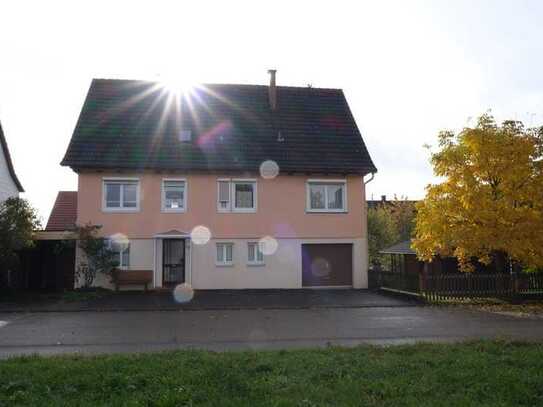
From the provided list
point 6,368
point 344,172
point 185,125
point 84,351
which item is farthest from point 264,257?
point 6,368

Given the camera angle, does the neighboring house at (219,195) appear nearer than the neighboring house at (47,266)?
Yes

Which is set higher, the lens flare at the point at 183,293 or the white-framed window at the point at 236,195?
the white-framed window at the point at 236,195

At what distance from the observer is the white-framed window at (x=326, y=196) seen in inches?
→ 979

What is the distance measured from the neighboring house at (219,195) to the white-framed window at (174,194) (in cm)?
4

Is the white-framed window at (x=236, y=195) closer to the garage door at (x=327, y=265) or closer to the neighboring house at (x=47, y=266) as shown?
the garage door at (x=327, y=265)

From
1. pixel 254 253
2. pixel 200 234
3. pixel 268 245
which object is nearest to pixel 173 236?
pixel 200 234

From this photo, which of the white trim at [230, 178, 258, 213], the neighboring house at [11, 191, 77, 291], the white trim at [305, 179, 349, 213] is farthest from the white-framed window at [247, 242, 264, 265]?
the neighboring house at [11, 191, 77, 291]

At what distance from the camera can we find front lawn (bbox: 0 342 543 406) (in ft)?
21.7

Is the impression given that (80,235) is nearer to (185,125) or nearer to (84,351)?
(185,125)

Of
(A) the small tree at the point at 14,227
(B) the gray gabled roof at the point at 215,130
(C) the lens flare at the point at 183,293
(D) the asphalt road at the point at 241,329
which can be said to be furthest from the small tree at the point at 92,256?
(D) the asphalt road at the point at 241,329

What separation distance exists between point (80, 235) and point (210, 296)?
5.71 meters

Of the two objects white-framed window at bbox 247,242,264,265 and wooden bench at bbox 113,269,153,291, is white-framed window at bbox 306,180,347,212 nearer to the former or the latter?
white-framed window at bbox 247,242,264,265

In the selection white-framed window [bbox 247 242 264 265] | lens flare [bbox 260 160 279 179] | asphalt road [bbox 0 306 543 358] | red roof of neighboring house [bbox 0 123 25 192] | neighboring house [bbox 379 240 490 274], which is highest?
red roof of neighboring house [bbox 0 123 25 192]

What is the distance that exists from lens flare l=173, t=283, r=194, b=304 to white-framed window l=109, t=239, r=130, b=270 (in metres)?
2.28
